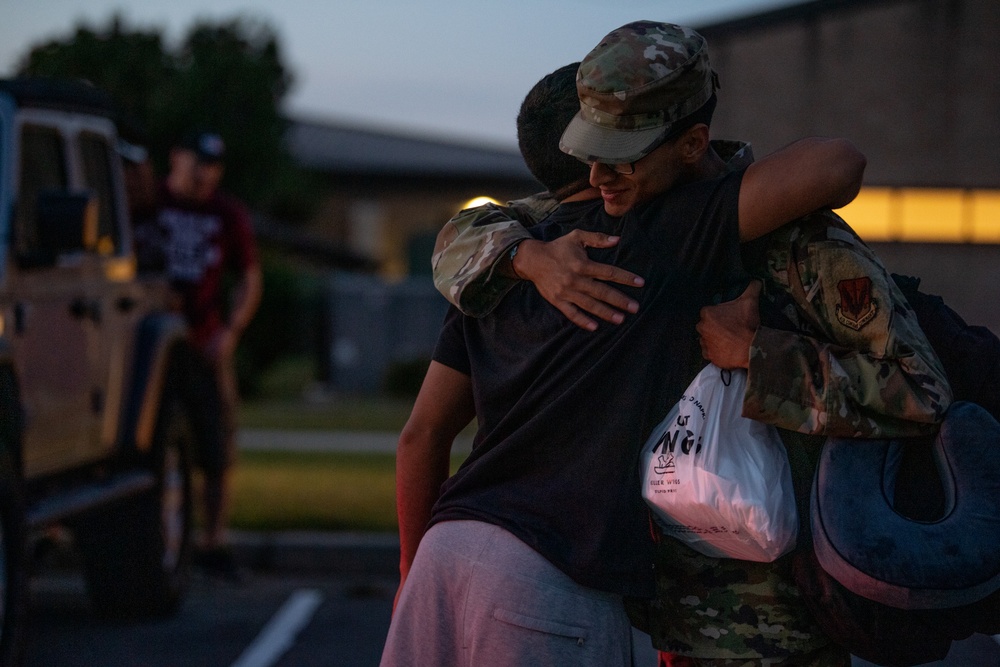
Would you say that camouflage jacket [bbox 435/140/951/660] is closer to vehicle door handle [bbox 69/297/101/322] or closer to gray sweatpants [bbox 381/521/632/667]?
gray sweatpants [bbox 381/521/632/667]

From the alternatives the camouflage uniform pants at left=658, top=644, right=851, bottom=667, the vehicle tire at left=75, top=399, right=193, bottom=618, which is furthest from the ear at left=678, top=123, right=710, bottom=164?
the vehicle tire at left=75, top=399, right=193, bottom=618

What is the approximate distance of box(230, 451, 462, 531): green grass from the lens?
8102 mm

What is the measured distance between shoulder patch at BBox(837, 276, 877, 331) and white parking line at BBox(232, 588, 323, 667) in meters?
4.11

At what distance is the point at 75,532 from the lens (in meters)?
6.27

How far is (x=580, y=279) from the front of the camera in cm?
209

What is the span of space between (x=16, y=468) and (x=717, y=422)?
339cm

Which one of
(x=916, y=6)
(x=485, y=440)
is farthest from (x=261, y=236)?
(x=485, y=440)

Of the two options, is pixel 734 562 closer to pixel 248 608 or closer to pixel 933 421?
pixel 933 421

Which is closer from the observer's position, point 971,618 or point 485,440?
point 971,618

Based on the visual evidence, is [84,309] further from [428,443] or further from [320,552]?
[428,443]

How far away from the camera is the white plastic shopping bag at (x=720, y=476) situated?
2043mm

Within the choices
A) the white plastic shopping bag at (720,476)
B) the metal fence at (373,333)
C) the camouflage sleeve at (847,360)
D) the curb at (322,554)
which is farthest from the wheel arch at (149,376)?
the metal fence at (373,333)

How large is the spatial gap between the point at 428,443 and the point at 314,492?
275 inches

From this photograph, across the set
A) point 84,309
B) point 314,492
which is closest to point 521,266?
point 84,309
